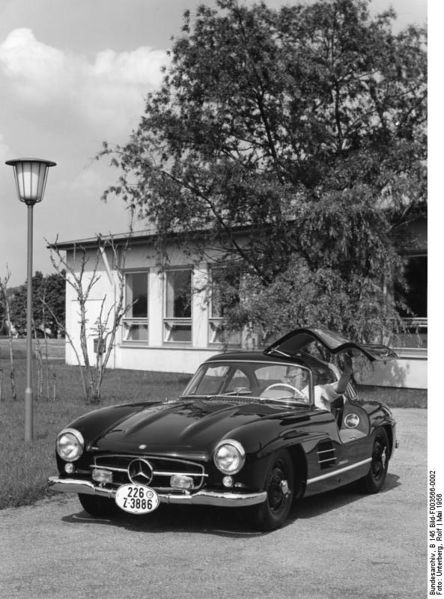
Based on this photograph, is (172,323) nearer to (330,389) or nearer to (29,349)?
(29,349)

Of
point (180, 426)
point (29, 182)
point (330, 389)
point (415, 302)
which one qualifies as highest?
point (29, 182)

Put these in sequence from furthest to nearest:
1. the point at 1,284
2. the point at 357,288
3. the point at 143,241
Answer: the point at 143,241
the point at 357,288
the point at 1,284

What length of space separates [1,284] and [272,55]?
845 centimetres

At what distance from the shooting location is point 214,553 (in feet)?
19.6

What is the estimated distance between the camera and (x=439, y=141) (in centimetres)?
548

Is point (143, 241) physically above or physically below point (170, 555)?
above

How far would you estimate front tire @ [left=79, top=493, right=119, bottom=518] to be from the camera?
711cm

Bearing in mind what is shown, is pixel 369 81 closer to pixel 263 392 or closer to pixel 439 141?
pixel 263 392

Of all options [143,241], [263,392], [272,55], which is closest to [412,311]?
[272,55]

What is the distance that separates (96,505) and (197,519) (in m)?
0.80

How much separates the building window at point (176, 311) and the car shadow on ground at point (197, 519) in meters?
20.4

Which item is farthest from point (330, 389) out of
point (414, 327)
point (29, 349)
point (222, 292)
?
point (414, 327)

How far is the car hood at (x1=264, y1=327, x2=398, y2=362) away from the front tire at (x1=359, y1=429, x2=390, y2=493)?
0.84 metres

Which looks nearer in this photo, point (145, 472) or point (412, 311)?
point (145, 472)
